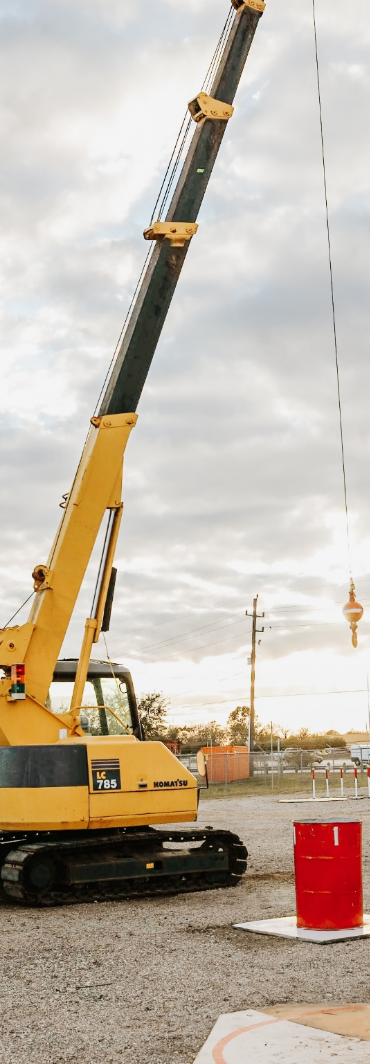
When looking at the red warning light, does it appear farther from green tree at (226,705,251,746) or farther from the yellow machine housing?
green tree at (226,705,251,746)

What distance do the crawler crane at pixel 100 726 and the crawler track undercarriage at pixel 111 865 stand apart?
0.01 m

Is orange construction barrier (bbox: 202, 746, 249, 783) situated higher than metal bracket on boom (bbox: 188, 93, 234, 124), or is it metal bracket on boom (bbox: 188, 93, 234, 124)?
metal bracket on boom (bbox: 188, 93, 234, 124)

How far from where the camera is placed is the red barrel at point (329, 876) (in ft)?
30.1

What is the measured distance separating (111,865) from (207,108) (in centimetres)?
871

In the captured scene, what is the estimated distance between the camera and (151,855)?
11766mm

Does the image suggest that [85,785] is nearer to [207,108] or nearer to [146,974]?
[146,974]

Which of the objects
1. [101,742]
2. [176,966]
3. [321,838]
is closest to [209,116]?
[101,742]

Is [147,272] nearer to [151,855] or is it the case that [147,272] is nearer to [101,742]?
[101,742]

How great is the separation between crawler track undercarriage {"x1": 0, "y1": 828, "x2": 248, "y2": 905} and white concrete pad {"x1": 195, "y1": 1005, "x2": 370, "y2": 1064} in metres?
5.16

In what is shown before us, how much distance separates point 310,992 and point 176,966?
1.28 metres

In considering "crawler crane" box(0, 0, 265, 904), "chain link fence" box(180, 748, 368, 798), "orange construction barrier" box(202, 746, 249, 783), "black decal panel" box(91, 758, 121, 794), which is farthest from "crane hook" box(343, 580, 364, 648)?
"orange construction barrier" box(202, 746, 249, 783)

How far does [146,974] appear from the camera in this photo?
767 cm

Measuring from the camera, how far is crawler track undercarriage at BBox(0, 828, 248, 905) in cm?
1105

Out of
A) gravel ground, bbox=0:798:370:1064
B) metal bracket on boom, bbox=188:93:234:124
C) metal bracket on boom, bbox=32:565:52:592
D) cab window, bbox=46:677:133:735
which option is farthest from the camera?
metal bracket on boom, bbox=188:93:234:124
